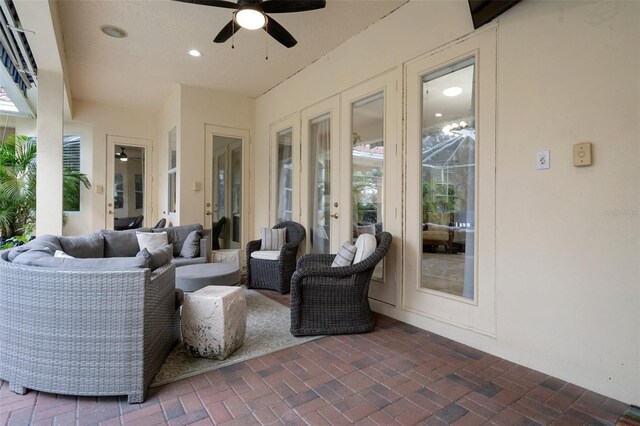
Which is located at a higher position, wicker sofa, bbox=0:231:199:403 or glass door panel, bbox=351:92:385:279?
glass door panel, bbox=351:92:385:279

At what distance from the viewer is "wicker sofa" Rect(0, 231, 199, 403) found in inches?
72.7

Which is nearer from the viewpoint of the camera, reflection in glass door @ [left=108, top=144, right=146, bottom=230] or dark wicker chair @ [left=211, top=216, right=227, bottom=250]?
dark wicker chair @ [left=211, top=216, right=227, bottom=250]

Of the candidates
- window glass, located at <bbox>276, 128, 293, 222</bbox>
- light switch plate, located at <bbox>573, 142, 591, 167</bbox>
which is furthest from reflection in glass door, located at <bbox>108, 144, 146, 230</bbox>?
light switch plate, located at <bbox>573, 142, 591, 167</bbox>

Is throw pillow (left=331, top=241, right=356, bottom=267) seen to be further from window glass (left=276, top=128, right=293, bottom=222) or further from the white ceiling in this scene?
the white ceiling

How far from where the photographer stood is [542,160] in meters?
2.28

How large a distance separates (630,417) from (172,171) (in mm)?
6249

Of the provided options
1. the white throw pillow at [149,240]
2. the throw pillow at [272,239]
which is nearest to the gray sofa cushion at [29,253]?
the white throw pillow at [149,240]

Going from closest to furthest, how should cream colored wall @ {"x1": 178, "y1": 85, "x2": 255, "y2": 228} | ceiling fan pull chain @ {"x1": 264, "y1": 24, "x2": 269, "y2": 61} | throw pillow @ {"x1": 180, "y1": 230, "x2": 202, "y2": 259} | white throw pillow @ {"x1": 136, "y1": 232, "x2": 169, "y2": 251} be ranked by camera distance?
ceiling fan pull chain @ {"x1": 264, "y1": 24, "x2": 269, "y2": 61} → white throw pillow @ {"x1": 136, "y1": 232, "x2": 169, "y2": 251} → throw pillow @ {"x1": 180, "y1": 230, "x2": 202, "y2": 259} → cream colored wall @ {"x1": 178, "y1": 85, "x2": 255, "y2": 228}

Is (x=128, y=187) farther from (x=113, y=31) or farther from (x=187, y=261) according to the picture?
(x=113, y=31)

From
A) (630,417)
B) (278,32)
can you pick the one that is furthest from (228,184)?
(630,417)

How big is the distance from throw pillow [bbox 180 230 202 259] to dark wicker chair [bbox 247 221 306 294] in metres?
0.68

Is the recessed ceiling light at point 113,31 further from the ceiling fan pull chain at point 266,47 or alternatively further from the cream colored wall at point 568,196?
the cream colored wall at point 568,196

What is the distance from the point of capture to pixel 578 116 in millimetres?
2105

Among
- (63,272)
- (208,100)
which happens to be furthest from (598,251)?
(208,100)
